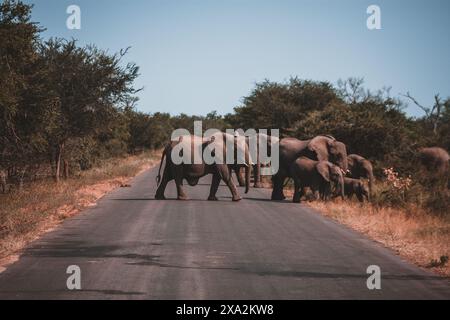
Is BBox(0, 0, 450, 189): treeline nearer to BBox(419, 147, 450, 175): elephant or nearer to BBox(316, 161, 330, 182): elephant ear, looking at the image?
BBox(419, 147, 450, 175): elephant

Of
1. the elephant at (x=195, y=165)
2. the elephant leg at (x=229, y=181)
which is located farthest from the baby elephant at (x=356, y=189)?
the elephant leg at (x=229, y=181)

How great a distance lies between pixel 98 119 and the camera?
28.5 m

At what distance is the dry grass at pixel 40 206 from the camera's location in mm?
12491

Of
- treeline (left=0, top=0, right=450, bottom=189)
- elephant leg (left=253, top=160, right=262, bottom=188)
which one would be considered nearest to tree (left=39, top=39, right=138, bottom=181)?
treeline (left=0, top=0, right=450, bottom=189)

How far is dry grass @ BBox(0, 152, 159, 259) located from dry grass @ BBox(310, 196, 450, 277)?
6.99m

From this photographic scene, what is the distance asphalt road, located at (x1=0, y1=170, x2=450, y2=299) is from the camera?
8078 mm

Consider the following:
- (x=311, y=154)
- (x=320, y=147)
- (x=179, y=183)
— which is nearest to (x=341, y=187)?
(x=311, y=154)

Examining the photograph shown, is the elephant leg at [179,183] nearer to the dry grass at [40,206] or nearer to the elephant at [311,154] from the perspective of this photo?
the dry grass at [40,206]

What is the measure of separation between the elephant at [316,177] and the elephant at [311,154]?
1.15m

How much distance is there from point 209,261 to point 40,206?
28.5ft
